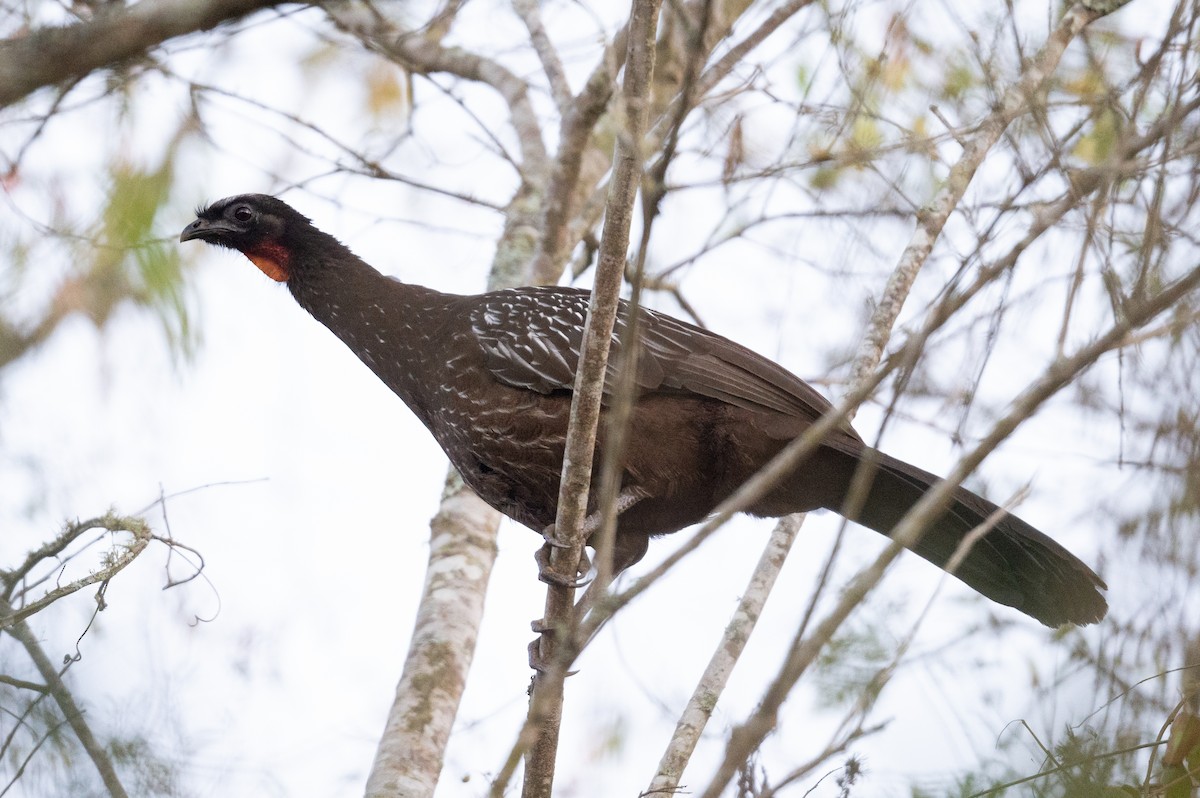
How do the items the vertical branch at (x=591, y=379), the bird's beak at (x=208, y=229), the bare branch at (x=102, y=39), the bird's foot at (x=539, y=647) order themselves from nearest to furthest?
the bare branch at (x=102, y=39) < the vertical branch at (x=591, y=379) < the bird's foot at (x=539, y=647) < the bird's beak at (x=208, y=229)

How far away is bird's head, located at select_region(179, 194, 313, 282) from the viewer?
4426 millimetres

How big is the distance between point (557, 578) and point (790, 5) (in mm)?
2940

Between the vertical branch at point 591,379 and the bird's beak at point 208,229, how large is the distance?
82.4 inches

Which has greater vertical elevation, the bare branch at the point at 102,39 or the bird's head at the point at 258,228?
the bird's head at the point at 258,228

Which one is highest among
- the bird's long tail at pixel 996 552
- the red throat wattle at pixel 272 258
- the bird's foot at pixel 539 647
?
the red throat wattle at pixel 272 258

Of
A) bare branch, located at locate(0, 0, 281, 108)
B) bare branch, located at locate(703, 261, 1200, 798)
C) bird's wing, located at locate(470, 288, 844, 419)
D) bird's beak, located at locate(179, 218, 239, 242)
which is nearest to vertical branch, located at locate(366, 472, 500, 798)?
bird's wing, located at locate(470, 288, 844, 419)

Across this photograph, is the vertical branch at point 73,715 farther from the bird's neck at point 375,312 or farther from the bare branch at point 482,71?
the bare branch at point 482,71

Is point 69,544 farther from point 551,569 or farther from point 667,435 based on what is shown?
point 667,435

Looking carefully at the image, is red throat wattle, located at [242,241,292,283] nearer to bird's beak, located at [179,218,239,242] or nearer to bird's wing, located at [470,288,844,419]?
bird's beak, located at [179,218,239,242]

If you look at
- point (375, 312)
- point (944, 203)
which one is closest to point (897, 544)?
point (944, 203)

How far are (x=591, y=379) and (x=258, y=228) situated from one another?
2220mm

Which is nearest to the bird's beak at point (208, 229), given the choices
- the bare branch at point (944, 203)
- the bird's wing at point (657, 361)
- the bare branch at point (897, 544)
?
the bird's wing at point (657, 361)

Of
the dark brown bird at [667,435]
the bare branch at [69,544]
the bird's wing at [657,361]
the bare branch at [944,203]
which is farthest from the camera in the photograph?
the bare branch at [944,203]

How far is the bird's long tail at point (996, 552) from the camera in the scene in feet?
10.8
